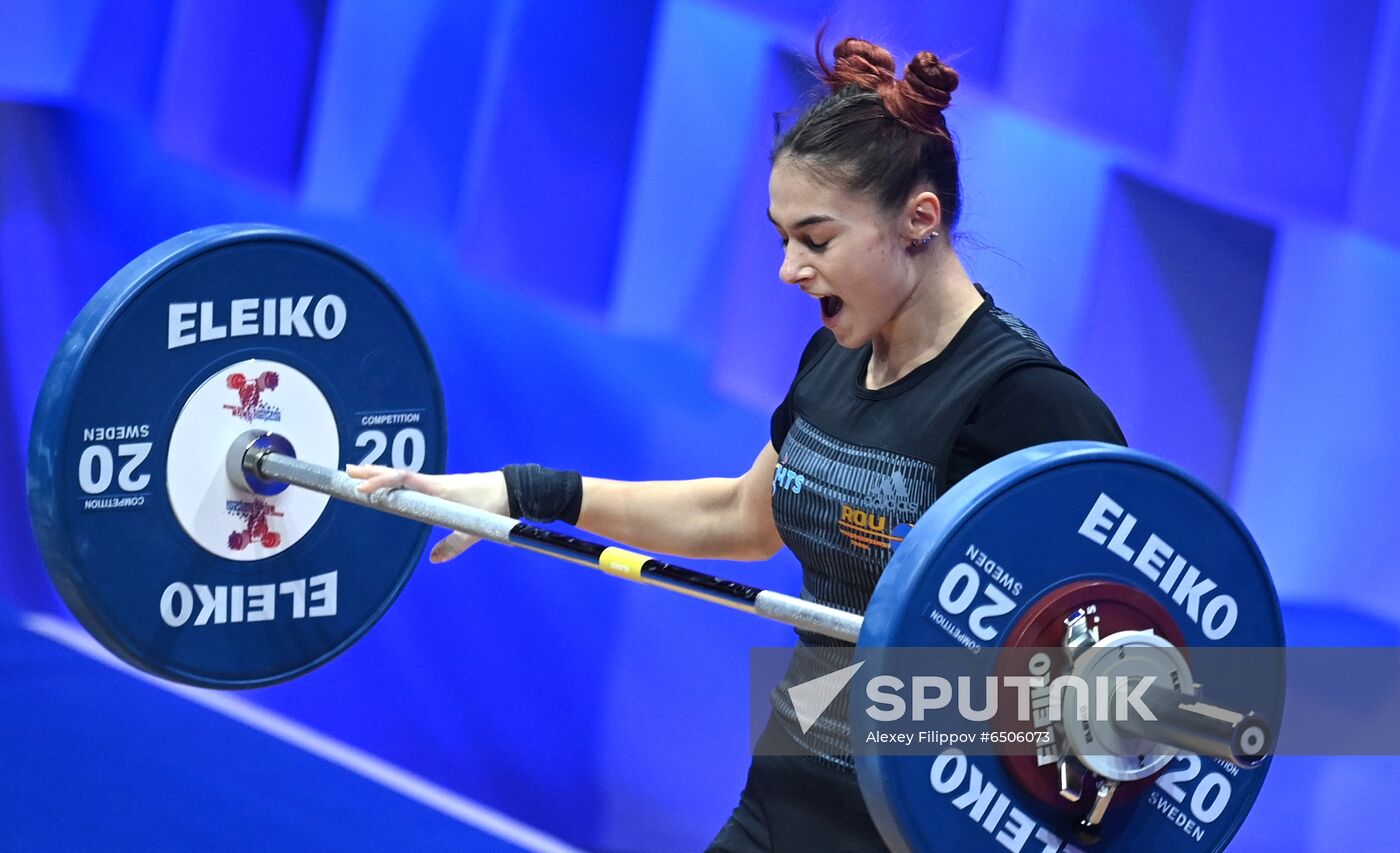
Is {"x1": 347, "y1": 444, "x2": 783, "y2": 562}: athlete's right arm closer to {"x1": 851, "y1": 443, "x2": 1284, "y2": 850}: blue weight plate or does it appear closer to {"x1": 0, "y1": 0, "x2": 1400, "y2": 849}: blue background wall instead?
{"x1": 0, "y1": 0, "x2": 1400, "y2": 849}: blue background wall

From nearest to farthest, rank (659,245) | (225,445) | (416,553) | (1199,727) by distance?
(1199,727) < (225,445) < (416,553) < (659,245)

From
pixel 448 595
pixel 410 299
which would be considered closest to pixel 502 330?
pixel 410 299

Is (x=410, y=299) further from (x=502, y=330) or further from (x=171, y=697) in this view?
(x=171, y=697)

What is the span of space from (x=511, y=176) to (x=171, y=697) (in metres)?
1.90

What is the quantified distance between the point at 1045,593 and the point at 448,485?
0.94 meters

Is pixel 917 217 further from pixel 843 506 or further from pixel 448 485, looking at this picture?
pixel 448 485

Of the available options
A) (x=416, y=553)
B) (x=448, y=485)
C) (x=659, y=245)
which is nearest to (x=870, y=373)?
(x=448, y=485)

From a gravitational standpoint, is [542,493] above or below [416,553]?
above

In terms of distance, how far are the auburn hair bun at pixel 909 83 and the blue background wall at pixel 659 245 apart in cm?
31

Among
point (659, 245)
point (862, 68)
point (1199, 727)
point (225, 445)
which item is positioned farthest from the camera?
point (659, 245)

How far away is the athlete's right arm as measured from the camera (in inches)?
89.2

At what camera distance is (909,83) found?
1871mm

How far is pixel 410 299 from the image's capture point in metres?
3.98

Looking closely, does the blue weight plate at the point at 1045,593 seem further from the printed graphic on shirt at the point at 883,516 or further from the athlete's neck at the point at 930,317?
the athlete's neck at the point at 930,317
